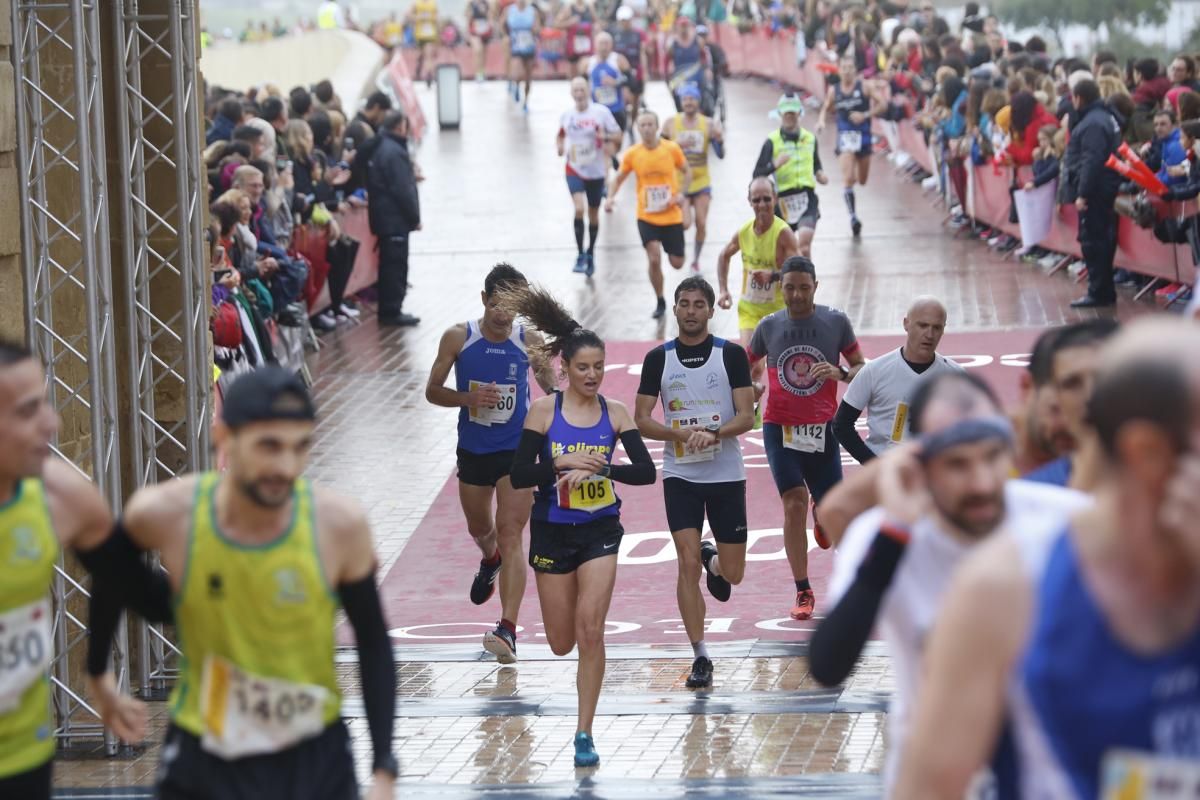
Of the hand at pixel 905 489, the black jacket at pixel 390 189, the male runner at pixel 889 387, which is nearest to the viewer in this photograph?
the hand at pixel 905 489

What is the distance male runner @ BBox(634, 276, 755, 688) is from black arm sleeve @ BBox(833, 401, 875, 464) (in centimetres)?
42

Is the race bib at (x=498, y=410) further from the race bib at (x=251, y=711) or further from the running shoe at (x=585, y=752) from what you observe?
the race bib at (x=251, y=711)

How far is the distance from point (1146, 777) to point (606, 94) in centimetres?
2528

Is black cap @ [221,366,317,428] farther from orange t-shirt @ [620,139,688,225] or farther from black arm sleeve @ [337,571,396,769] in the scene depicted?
orange t-shirt @ [620,139,688,225]

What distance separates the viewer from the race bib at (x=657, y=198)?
19.0 meters

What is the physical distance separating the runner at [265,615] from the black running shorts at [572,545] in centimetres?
387

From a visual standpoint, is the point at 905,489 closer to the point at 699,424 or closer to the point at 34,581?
the point at 34,581

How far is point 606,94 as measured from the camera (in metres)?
27.9

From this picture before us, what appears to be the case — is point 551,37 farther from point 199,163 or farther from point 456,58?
point 199,163

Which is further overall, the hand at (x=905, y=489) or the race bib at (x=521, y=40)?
the race bib at (x=521, y=40)

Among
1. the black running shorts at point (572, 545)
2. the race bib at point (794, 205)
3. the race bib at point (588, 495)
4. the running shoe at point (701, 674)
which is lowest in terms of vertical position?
the running shoe at point (701, 674)

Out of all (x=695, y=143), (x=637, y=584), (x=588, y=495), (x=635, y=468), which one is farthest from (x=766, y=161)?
(x=588, y=495)

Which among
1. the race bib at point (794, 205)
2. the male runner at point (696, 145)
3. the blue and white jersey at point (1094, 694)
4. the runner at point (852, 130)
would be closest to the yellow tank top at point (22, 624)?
the blue and white jersey at point (1094, 694)

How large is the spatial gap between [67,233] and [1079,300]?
39.2 feet
